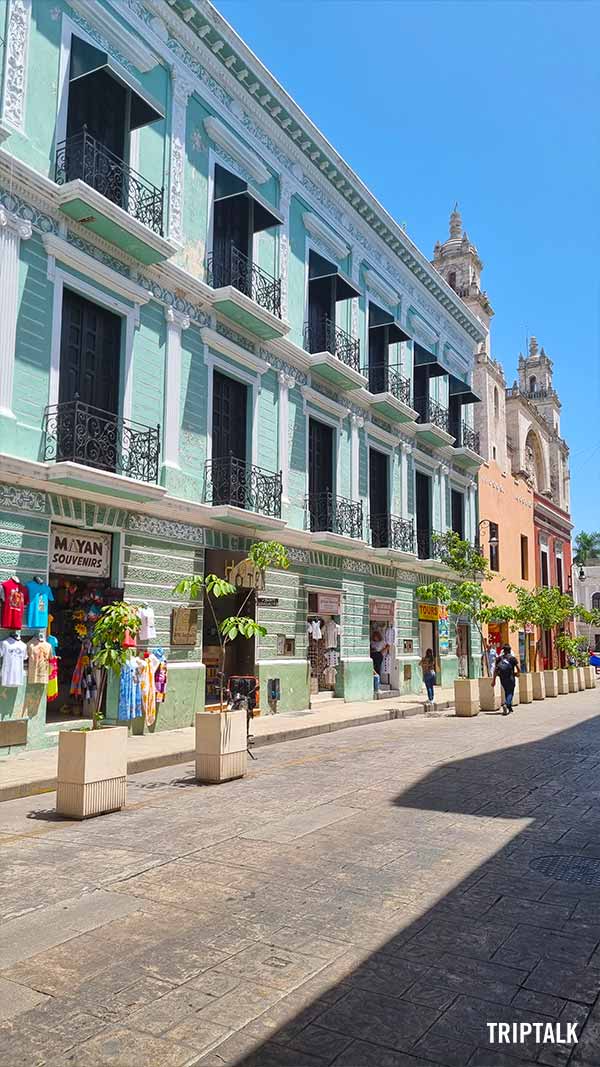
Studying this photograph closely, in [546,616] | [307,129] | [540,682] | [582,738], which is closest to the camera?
[582,738]

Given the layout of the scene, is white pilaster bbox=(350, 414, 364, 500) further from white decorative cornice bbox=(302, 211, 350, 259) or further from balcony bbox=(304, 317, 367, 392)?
white decorative cornice bbox=(302, 211, 350, 259)

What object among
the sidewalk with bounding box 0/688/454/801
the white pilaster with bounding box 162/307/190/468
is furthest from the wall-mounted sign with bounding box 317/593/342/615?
the white pilaster with bounding box 162/307/190/468

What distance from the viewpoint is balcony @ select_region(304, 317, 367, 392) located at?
64.7 feet

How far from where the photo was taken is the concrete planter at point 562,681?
29.1 meters

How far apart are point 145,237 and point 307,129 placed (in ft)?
26.6

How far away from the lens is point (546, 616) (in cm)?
2872

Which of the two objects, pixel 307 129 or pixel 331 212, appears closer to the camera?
pixel 307 129

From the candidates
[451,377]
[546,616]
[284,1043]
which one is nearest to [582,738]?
[284,1043]

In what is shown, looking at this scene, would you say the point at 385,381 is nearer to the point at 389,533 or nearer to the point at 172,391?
the point at 389,533

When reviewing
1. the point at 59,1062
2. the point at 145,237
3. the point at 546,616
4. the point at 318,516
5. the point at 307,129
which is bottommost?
the point at 59,1062

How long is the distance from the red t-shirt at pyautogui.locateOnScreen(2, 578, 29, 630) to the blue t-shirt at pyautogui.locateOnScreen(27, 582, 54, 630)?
221mm

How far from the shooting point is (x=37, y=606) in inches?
465

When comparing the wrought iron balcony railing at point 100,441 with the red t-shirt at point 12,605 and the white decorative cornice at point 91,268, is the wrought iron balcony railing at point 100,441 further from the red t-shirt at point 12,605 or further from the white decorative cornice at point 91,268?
the white decorative cornice at point 91,268

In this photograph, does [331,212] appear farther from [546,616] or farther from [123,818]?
[123,818]
